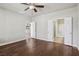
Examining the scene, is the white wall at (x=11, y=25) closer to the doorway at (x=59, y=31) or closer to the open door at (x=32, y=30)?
the open door at (x=32, y=30)

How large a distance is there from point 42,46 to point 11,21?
0.83 metres

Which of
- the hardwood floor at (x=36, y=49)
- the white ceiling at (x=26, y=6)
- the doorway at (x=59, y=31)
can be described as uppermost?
the white ceiling at (x=26, y=6)

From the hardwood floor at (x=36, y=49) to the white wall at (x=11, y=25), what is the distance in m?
0.14

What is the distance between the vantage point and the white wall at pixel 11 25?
5.26 feet

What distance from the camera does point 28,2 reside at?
1.50 metres

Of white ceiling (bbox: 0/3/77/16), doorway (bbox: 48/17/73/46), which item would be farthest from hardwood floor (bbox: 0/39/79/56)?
white ceiling (bbox: 0/3/77/16)

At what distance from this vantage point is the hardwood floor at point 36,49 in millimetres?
1547

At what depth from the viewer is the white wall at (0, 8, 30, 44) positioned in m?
1.60

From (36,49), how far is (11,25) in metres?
0.68

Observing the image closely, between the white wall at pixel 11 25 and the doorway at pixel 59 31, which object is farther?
the doorway at pixel 59 31

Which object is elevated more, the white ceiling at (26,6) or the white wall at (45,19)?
the white ceiling at (26,6)

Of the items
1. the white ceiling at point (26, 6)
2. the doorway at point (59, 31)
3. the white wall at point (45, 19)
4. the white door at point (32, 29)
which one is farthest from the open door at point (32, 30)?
the doorway at point (59, 31)

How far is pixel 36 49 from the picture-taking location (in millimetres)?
1661

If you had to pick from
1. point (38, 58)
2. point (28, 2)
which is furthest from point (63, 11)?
point (38, 58)
